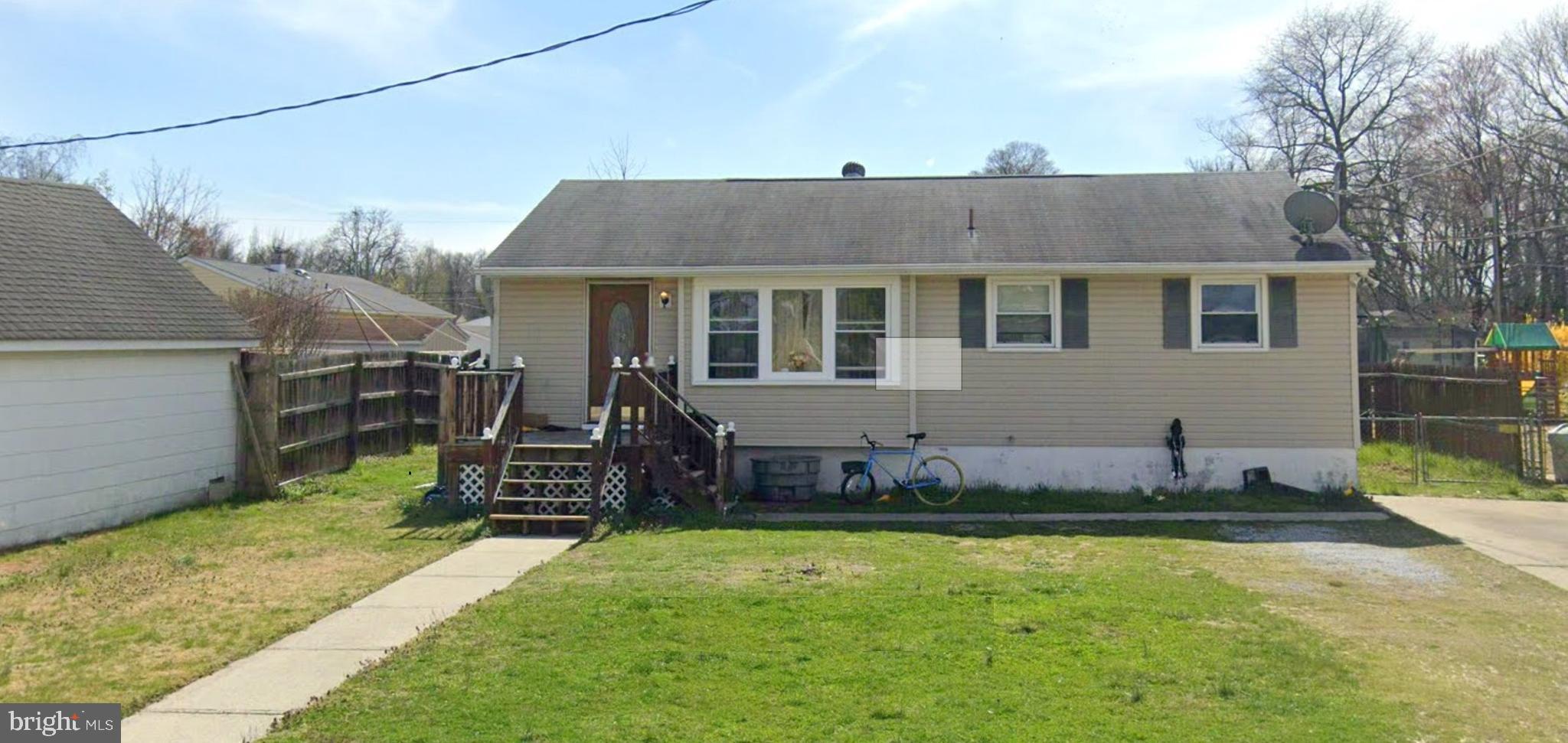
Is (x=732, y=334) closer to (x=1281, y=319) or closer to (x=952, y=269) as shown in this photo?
(x=952, y=269)

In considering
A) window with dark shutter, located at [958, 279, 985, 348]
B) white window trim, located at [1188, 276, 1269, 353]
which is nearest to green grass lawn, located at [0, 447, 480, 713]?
window with dark shutter, located at [958, 279, 985, 348]

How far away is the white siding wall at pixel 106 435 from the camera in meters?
8.83

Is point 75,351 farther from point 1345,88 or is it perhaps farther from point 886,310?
point 1345,88

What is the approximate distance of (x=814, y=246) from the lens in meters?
12.2

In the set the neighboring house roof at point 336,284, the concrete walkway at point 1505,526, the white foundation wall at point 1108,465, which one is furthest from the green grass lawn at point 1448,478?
the neighboring house roof at point 336,284

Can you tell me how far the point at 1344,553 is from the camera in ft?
27.7

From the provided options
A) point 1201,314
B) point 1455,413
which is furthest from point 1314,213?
point 1455,413

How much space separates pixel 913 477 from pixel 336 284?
28529 mm

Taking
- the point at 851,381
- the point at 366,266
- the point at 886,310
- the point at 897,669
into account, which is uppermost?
the point at 366,266

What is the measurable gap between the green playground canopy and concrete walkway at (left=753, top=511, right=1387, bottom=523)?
16.8 metres

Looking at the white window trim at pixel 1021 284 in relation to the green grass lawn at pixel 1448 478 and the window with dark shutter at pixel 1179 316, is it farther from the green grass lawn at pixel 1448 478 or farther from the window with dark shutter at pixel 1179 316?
the green grass lawn at pixel 1448 478

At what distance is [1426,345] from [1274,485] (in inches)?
917

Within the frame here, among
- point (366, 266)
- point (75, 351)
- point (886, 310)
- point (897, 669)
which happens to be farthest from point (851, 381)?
point (366, 266)

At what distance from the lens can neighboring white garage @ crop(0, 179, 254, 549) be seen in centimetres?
893
